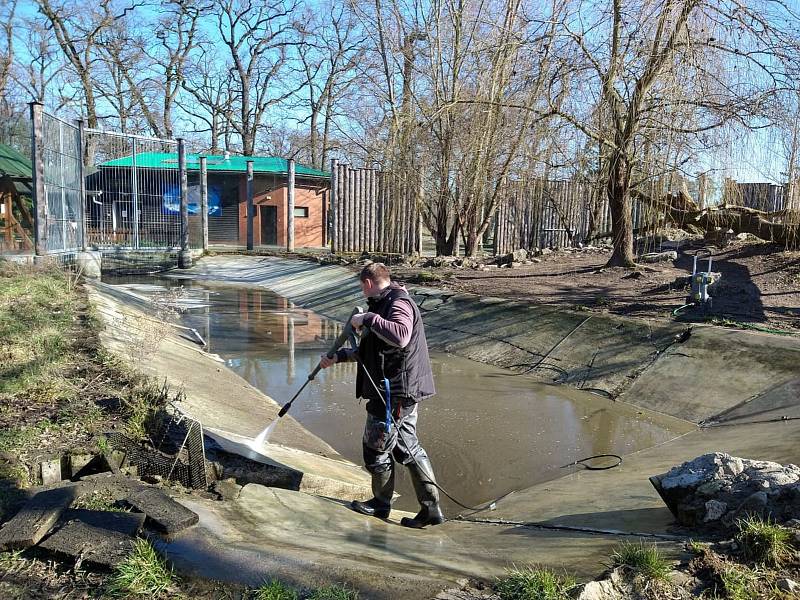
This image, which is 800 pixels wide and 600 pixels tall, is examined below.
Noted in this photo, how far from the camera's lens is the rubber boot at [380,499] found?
206 inches

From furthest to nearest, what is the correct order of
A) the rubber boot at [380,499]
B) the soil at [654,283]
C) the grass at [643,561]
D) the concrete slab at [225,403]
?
the soil at [654,283] → the concrete slab at [225,403] → the rubber boot at [380,499] → the grass at [643,561]

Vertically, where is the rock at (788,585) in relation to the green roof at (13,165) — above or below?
below

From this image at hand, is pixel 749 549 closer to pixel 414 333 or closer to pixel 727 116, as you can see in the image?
pixel 414 333

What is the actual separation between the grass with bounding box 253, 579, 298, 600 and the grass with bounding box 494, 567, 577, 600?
987mm

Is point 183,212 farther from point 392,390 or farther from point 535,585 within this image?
point 535,585

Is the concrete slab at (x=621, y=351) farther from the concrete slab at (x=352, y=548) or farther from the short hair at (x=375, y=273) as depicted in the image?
the short hair at (x=375, y=273)

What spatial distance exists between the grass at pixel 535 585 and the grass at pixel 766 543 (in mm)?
931

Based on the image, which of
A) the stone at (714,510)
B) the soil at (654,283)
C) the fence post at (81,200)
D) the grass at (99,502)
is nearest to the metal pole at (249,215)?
the fence post at (81,200)

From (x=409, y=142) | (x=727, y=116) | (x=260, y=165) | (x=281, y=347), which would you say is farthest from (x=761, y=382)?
(x=260, y=165)

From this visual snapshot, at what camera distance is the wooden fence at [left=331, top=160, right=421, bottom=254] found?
23.4 meters

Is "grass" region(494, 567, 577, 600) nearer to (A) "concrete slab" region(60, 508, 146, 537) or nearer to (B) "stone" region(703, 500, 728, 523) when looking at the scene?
(B) "stone" region(703, 500, 728, 523)

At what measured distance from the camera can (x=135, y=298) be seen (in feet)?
50.0

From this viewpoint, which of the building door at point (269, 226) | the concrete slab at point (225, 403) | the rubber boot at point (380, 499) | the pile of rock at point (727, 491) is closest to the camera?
the pile of rock at point (727, 491)

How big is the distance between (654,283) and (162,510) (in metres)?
10.5
